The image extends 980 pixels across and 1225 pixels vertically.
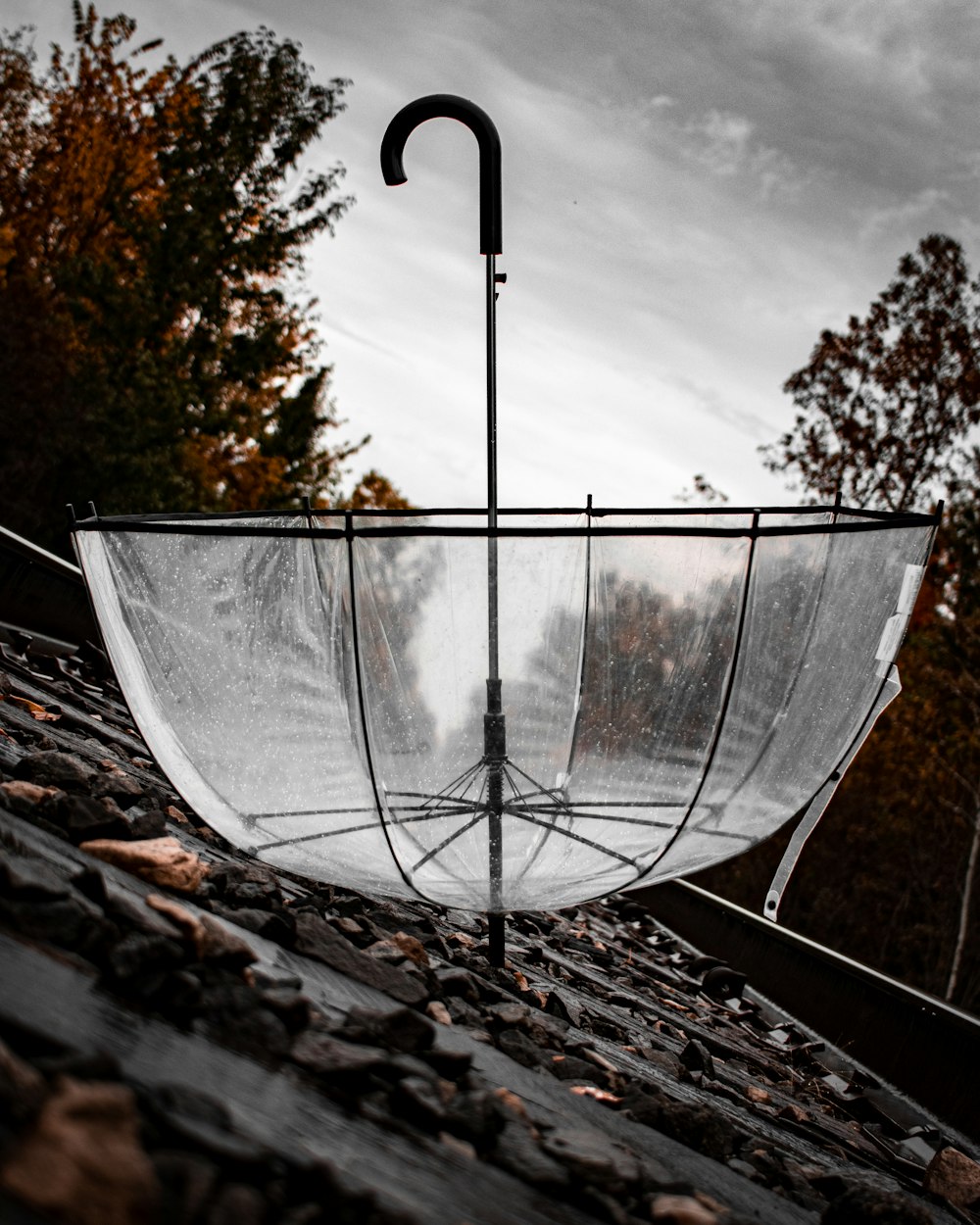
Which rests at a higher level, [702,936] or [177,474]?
[177,474]

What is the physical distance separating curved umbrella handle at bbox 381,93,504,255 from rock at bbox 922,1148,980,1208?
7.65 feet

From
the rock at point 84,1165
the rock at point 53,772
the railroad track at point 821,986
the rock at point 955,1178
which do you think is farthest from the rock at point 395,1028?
the railroad track at point 821,986

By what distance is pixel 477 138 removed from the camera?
92.4 inches

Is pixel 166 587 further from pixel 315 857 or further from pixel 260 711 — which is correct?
pixel 315 857

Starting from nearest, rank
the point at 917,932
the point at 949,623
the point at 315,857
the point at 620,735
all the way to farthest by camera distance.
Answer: the point at 315,857, the point at 620,735, the point at 949,623, the point at 917,932

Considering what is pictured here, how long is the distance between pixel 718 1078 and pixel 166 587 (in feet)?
5.88

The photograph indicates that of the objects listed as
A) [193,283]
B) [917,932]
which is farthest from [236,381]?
[917,932]

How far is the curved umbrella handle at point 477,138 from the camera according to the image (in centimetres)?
233

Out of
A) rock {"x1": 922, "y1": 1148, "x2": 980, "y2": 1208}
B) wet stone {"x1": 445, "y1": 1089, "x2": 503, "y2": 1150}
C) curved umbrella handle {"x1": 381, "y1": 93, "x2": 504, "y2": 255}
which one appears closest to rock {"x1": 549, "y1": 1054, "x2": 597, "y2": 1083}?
wet stone {"x1": 445, "y1": 1089, "x2": 503, "y2": 1150}

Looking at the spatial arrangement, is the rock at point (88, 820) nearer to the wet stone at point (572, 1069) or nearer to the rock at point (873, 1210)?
the wet stone at point (572, 1069)

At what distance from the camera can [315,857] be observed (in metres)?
2.22

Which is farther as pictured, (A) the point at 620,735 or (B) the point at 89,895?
(A) the point at 620,735

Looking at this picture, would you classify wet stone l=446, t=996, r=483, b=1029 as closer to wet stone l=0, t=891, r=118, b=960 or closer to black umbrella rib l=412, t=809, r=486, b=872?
black umbrella rib l=412, t=809, r=486, b=872

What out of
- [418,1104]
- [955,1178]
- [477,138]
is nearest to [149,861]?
[418,1104]
